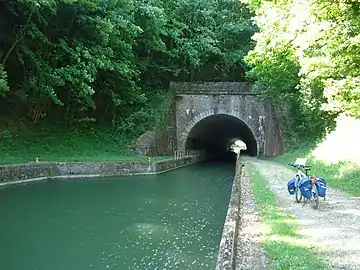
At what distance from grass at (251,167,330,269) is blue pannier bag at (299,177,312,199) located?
24.8 inches

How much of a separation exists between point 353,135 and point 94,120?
13.5 meters

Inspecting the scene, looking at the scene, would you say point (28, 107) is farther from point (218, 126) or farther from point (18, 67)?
point (218, 126)

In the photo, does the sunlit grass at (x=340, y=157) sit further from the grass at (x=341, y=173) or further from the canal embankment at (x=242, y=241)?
the canal embankment at (x=242, y=241)

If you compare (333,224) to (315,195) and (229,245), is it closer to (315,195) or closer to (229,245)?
(315,195)

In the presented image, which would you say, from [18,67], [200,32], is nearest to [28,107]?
[18,67]

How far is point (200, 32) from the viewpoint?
31766 millimetres

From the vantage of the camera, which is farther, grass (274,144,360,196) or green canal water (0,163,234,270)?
grass (274,144,360,196)

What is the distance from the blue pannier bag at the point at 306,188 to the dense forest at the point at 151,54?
2137 millimetres

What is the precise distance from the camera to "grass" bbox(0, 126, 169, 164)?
19.8 m

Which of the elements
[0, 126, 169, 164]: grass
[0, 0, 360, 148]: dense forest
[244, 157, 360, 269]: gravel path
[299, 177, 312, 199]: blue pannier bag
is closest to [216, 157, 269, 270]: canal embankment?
[244, 157, 360, 269]: gravel path

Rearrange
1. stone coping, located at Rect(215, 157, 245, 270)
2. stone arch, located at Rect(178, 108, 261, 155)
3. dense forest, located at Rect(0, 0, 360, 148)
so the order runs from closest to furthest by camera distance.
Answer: stone coping, located at Rect(215, 157, 245, 270), dense forest, located at Rect(0, 0, 360, 148), stone arch, located at Rect(178, 108, 261, 155)

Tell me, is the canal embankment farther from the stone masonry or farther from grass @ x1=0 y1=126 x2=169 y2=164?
the stone masonry

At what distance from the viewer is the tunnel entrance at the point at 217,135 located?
1197 inches

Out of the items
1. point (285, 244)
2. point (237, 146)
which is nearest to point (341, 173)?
point (285, 244)
